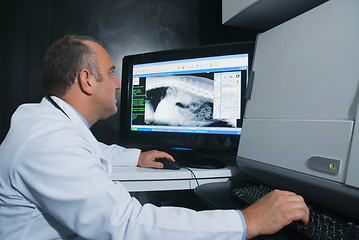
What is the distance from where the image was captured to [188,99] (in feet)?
3.94

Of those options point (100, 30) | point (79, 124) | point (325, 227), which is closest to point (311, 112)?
point (325, 227)

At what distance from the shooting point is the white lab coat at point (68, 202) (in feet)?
1.77

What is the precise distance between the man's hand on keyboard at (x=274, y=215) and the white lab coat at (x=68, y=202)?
0.08 ft

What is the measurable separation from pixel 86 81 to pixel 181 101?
1.52 ft

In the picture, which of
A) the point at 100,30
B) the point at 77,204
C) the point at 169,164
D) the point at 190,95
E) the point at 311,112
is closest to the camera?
the point at 77,204

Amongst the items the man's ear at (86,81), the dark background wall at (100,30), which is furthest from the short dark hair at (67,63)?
the dark background wall at (100,30)

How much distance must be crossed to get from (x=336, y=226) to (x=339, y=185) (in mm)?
89

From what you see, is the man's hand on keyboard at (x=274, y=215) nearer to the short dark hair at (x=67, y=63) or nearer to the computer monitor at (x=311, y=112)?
the computer monitor at (x=311, y=112)

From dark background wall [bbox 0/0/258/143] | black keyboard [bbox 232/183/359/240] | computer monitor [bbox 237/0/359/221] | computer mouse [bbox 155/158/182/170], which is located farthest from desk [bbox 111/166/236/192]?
dark background wall [bbox 0/0/258/143]

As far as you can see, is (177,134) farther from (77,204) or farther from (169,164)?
(77,204)

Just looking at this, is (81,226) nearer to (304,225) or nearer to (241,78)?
(304,225)

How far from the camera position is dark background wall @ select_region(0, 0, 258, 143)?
1427mm

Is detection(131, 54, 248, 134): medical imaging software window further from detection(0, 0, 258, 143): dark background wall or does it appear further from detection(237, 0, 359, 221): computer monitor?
detection(0, 0, 258, 143): dark background wall

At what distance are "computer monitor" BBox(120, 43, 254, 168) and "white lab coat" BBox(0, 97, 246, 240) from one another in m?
0.50
